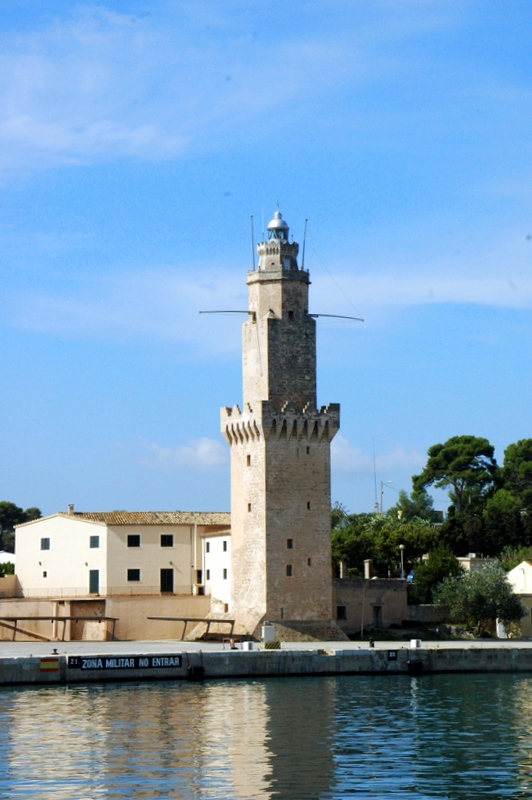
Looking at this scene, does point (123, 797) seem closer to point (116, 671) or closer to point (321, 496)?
point (116, 671)

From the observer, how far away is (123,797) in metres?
24.8

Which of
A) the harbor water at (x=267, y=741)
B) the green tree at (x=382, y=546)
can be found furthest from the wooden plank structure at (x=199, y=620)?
the green tree at (x=382, y=546)

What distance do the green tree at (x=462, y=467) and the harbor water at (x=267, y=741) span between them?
50.7 meters

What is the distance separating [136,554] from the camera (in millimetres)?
58469

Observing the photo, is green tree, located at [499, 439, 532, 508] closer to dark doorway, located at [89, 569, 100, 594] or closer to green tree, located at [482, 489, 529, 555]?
green tree, located at [482, 489, 529, 555]

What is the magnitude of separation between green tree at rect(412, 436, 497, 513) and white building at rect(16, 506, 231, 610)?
35.8 m

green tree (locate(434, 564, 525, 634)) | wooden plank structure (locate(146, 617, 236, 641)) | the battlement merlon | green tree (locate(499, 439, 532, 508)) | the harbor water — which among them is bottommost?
the harbor water

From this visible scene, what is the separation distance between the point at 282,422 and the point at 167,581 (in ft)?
31.8

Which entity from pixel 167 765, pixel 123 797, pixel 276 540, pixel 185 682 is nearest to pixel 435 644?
pixel 276 540

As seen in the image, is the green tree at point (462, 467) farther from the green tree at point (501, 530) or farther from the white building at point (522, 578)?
the white building at point (522, 578)

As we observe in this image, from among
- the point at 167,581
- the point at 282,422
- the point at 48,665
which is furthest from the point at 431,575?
the point at 48,665

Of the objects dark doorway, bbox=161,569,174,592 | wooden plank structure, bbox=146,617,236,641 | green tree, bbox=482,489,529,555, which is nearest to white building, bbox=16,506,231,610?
dark doorway, bbox=161,569,174,592

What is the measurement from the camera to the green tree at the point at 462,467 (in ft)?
308

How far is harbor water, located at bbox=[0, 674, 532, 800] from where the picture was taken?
25859 millimetres
